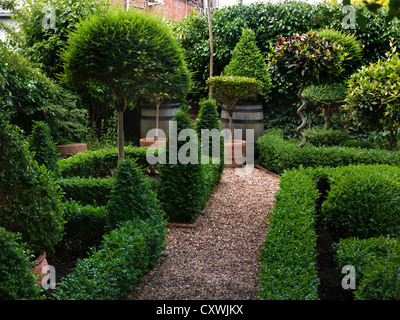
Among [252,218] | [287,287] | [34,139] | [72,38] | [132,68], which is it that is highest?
[72,38]

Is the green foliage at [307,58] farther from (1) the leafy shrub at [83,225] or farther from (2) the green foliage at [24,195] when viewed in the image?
(2) the green foliage at [24,195]

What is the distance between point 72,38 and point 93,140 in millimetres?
4317

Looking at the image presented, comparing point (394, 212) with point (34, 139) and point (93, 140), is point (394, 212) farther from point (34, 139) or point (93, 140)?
point (93, 140)

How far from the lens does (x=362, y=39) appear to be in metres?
10.1

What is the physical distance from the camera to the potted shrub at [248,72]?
9766 millimetres

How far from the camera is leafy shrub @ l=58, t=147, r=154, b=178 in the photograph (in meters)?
6.30

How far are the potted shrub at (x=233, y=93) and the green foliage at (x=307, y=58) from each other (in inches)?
45.3

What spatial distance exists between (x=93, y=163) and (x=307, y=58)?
4451mm

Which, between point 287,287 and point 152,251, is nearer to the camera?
point 287,287

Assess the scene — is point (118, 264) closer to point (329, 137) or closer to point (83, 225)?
point (83, 225)

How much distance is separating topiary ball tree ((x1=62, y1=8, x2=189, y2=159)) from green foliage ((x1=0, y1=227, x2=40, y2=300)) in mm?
3480

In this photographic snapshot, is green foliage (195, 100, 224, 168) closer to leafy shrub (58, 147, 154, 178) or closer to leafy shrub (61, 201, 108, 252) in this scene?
leafy shrub (58, 147, 154, 178)
